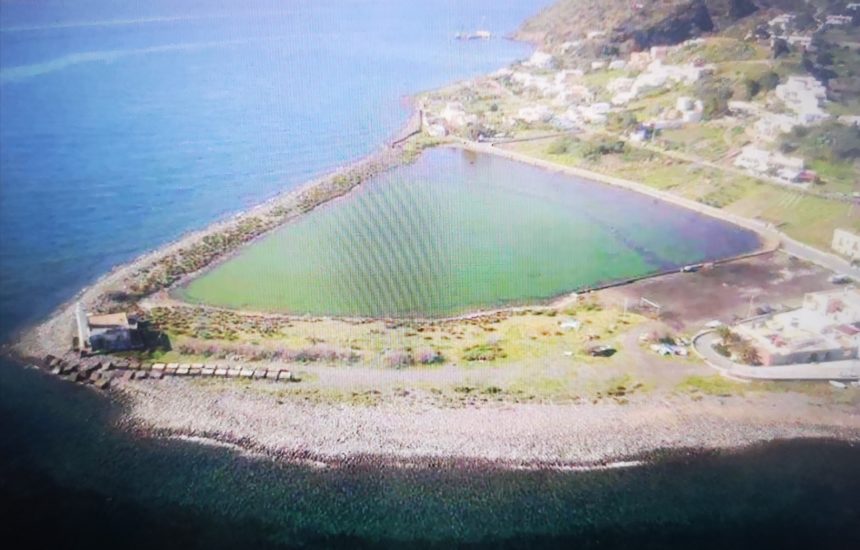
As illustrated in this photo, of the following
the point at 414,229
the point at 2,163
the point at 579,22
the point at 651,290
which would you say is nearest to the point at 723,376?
the point at 651,290

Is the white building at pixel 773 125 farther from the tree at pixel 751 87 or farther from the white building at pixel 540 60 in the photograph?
the white building at pixel 540 60

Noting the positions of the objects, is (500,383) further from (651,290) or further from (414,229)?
(414,229)

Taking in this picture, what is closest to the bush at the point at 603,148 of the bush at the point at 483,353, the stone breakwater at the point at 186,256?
the stone breakwater at the point at 186,256

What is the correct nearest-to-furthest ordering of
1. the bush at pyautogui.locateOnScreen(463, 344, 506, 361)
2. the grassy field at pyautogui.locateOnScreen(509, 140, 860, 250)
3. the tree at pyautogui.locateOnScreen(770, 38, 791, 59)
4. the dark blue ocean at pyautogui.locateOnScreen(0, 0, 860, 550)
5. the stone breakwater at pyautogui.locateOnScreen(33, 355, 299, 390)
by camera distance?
the dark blue ocean at pyautogui.locateOnScreen(0, 0, 860, 550)
the stone breakwater at pyautogui.locateOnScreen(33, 355, 299, 390)
the bush at pyautogui.locateOnScreen(463, 344, 506, 361)
the grassy field at pyautogui.locateOnScreen(509, 140, 860, 250)
the tree at pyautogui.locateOnScreen(770, 38, 791, 59)

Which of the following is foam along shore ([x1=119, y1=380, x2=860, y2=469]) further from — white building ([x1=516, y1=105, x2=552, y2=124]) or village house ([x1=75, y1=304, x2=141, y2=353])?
white building ([x1=516, y1=105, x2=552, y2=124])

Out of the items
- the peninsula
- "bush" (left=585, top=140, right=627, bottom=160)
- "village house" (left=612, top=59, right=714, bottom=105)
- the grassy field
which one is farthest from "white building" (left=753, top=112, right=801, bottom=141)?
"bush" (left=585, top=140, right=627, bottom=160)

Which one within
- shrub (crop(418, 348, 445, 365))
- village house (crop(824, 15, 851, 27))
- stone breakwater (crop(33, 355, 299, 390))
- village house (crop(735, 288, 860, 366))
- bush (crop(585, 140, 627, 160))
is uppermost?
village house (crop(824, 15, 851, 27))

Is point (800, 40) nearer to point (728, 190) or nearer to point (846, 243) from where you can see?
point (728, 190)
